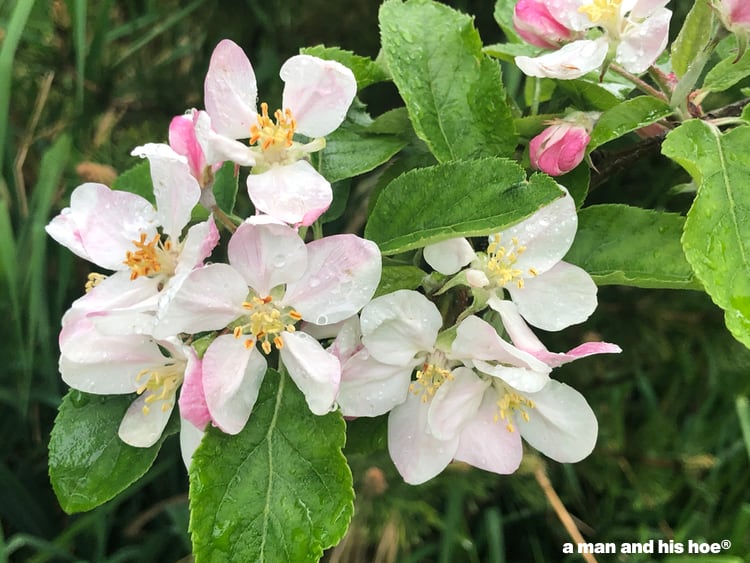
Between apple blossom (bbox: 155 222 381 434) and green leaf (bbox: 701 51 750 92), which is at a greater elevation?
green leaf (bbox: 701 51 750 92)

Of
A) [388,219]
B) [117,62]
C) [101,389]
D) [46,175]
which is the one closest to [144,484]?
[46,175]

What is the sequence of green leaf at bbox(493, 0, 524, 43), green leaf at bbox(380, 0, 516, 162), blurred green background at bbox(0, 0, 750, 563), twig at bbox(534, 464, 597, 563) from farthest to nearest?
blurred green background at bbox(0, 0, 750, 563)
twig at bbox(534, 464, 597, 563)
green leaf at bbox(493, 0, 524, 43)
green leaf at bbox(380, 0, 516, 162)

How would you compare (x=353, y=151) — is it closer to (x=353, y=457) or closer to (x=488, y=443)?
(x=488, y=443)

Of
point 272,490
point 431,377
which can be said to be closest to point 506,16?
point 431,377

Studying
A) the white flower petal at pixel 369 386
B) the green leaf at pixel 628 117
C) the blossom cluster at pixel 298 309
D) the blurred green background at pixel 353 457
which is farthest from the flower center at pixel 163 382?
the blurred green background at pixel 353 457

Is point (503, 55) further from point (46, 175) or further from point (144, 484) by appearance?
point (144, 484)

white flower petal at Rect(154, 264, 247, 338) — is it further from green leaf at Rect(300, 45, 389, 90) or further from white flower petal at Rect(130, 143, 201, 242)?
green leaf at Rect(300, 45, 389, 90)

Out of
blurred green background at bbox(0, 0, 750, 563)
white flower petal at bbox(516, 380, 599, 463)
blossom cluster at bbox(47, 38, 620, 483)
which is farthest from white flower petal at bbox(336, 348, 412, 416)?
blurred green background at bbox(0, 0, 750, 563)
